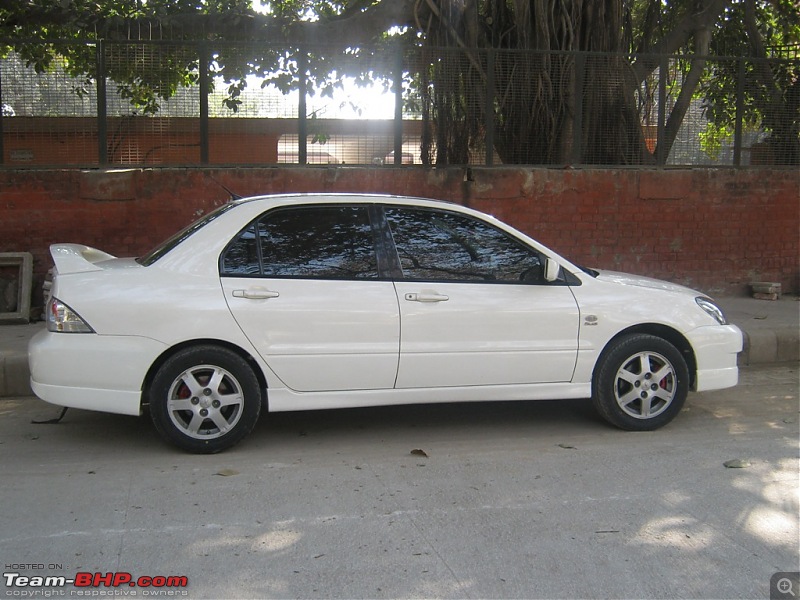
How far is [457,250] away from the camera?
4996 millimetres

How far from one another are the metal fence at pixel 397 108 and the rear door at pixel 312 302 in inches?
170

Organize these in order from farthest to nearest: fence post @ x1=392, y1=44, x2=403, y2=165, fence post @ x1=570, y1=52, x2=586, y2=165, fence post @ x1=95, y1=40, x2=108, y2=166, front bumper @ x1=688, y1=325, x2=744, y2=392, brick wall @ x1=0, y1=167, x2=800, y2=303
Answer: fence post @ x1=570, y1=52, x2=586, y2=165, fence post @ x1=392, y1=44, x2=403, y2=165, fence post @ x1=95, y1=40, x2=108, y2=166, brick wall @ x1=0, y1=167, x2=800, y2=303, front bumper @ x1=688, y1=325, x2=744, y2=392

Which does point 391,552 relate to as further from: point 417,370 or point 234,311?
point 234,311

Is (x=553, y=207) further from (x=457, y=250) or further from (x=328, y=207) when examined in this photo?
(x=328, y=207)

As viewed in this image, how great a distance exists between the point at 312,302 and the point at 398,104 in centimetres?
517

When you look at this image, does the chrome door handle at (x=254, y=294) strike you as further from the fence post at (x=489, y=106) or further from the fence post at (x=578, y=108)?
the fence post at (x=578, y=108)

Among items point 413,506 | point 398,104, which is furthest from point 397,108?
point 413,506

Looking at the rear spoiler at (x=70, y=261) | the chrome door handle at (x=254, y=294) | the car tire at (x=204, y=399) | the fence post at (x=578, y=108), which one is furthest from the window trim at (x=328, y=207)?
the fence post at (x=578, y=108)

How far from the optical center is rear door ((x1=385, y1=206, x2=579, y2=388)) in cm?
477

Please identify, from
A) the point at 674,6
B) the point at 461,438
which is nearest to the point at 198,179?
the point at 461,438

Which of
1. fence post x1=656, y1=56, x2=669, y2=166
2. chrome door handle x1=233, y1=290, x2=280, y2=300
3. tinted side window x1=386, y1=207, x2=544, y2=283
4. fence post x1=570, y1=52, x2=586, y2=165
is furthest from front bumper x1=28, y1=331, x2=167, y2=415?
fence post x1=656, y1=56, x2=669, y2=166

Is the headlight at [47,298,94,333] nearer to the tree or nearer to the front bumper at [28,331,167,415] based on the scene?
the front bumper at [28,331,167,415]

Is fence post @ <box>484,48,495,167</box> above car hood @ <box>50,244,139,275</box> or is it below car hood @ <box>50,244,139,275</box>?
above

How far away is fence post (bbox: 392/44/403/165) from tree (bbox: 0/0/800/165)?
10 centimetres
